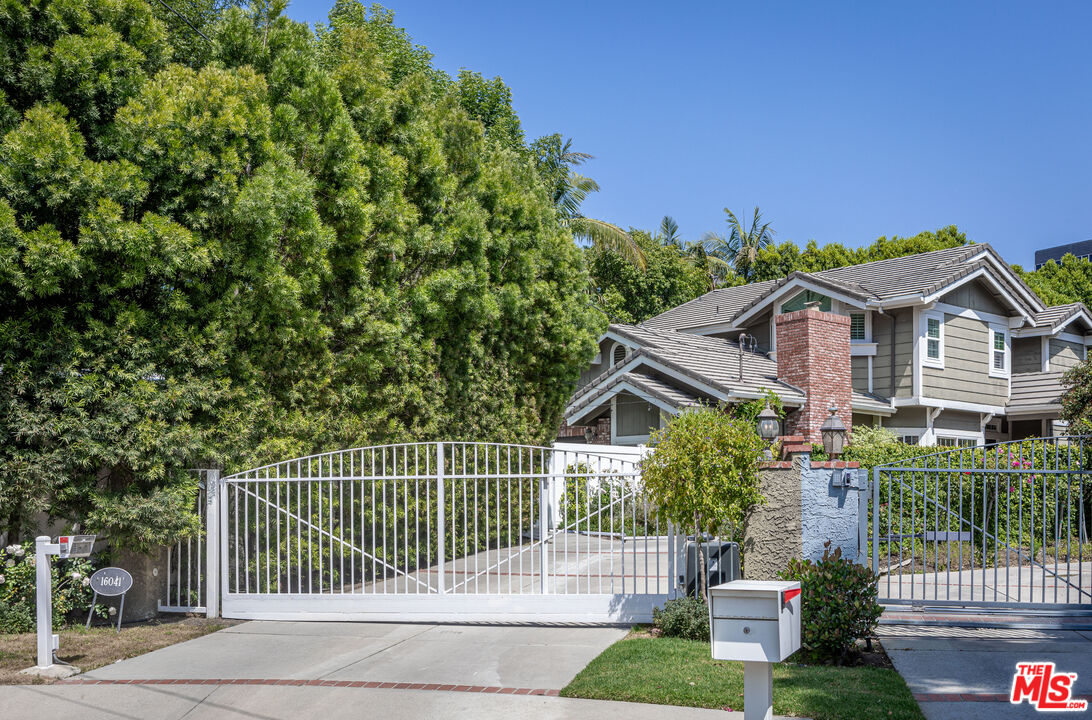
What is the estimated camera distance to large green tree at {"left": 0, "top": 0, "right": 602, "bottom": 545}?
30.2ft

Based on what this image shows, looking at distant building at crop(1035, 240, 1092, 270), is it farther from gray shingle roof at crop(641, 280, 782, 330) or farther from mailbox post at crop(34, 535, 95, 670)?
mailbox post at crop(34, 535, 95, 670)

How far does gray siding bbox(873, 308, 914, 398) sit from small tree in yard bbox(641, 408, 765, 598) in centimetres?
1519

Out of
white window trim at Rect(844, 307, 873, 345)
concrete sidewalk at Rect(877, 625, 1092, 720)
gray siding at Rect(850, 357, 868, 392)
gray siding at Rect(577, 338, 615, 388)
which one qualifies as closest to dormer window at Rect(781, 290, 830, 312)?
white window trim at Rect(844, 307, 873, 345)

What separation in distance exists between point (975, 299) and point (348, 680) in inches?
865

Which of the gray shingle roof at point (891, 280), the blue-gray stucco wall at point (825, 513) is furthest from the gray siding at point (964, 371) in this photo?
the blue-gray stucco wall at point (825, 513)

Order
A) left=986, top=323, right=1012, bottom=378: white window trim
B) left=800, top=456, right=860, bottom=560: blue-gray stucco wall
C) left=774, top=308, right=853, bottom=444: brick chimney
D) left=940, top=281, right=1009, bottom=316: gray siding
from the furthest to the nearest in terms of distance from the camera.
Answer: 1. left=986, top=323, right=1012, bottom=378: white window trim
2. left=940, top=281, right=1009, bottom=316: gray siding
3. left=774, top=308, right=853, bottom=444: brick chimney
4. left=800, top=456, right=860, bottom=560: blue-gray stucco wall

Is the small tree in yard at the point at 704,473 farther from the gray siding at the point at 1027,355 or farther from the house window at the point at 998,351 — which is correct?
the gray siding at the point at 1027,355

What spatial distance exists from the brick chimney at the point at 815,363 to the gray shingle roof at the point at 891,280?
2206mm

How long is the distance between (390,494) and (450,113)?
6.11 meters

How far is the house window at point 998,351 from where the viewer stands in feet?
82.6

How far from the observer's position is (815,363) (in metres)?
20.5

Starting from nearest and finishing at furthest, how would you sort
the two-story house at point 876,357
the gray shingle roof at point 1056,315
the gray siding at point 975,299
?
1. the two-story house at point 876,357
2. the gray siding at point 975,299
3. the gray shingle roof at point 1056,315

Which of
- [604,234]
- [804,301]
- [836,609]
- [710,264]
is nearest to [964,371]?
[804,301]

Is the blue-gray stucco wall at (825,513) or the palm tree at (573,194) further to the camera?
the palm tree at (573,194)
